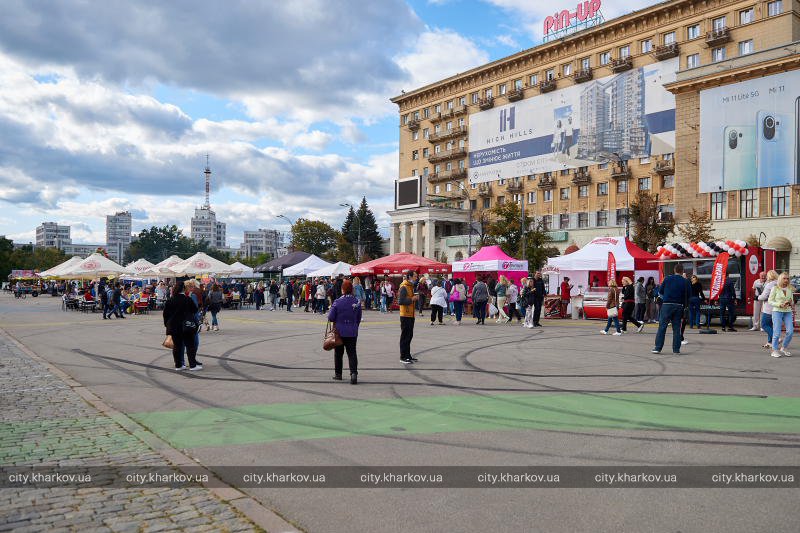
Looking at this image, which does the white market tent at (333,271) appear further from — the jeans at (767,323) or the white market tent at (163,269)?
the jeans at (767,323)

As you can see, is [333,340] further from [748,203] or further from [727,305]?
[748,203]

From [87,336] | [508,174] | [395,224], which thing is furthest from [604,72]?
[87,336]

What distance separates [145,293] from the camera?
108 ft

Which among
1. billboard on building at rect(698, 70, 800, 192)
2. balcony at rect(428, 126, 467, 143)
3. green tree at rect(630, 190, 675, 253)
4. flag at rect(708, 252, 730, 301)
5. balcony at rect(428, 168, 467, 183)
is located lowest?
flag at rect(708, 252, 730, 301)

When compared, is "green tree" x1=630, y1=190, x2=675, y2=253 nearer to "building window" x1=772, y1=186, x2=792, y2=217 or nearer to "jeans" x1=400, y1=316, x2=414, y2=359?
"building window" x1=772, y1=186, x2=792, y2=217

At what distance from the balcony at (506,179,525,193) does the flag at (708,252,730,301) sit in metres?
51.7

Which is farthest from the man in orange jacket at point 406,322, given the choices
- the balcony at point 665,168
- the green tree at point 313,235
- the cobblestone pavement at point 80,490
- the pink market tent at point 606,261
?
the green tree at point 313,235

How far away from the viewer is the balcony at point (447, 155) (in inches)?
3116

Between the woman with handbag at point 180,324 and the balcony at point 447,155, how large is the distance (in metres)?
70.3

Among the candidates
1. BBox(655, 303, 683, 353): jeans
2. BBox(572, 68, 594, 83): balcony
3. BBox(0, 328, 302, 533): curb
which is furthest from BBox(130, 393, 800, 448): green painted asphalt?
BBox(572, 68, 594, 83): balcony

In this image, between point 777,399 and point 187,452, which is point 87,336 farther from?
point 777,399

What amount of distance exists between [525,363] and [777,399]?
4546 millimetres

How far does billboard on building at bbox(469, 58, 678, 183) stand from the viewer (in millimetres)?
57500

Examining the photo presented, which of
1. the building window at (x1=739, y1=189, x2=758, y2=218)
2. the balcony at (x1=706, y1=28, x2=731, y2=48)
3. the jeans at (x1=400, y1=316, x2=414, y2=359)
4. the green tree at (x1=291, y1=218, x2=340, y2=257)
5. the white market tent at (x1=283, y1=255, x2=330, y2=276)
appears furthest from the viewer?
the green tree at (x1=291, y1=218, x2=340, y2=257)
